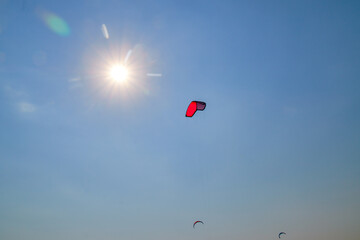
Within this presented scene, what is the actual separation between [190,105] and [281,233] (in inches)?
1394

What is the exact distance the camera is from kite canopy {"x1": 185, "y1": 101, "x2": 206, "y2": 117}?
17109 mm

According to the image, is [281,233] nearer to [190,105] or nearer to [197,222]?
[197,222]

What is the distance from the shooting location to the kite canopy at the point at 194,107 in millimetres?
17109

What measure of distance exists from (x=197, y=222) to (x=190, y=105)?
2261 cm

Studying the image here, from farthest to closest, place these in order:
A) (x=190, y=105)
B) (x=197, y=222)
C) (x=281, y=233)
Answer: (x=281, y=233) < (x=197, y=222) < (x=190, y=105)

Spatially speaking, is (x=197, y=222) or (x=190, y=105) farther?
(x=197, y=222)

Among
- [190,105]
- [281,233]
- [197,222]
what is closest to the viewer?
[190,105]

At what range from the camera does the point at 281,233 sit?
36.4 m

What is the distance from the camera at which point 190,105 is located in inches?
684

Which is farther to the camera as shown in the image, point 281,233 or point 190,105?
point 281,233

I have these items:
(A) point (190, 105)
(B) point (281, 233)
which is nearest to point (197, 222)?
(B) point (281, 233)

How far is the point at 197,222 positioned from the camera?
3080 cm

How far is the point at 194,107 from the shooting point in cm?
1725

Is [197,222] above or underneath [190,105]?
underneath
